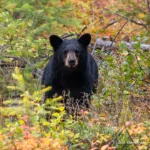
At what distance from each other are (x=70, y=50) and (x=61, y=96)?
2.50 m

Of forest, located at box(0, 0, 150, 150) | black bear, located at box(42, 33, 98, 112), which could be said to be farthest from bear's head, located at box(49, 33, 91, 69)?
forest, located at box(0, 0, 150, 150)

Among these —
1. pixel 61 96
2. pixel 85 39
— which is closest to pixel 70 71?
pixel 85 39

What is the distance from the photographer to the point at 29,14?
12.8 meters

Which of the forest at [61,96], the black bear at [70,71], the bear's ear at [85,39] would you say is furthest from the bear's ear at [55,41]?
the forest at [61,96]

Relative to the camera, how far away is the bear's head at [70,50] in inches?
343

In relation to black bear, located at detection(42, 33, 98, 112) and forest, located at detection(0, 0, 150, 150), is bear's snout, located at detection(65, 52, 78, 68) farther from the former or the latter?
forest, located at detection(0, 0, 150, 150)

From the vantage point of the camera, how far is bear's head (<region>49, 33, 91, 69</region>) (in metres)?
8.71

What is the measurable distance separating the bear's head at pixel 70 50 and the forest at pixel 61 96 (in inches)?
15.5

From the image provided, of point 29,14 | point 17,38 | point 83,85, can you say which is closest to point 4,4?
point 29,14

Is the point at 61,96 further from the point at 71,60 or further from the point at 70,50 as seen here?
the point at 70,50

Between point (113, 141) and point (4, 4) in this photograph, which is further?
point (4, 4)

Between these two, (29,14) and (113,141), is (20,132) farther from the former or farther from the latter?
(29,14)

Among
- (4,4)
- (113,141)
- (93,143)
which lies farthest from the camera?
(4,4)

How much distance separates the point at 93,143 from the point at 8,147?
720 millimetres
